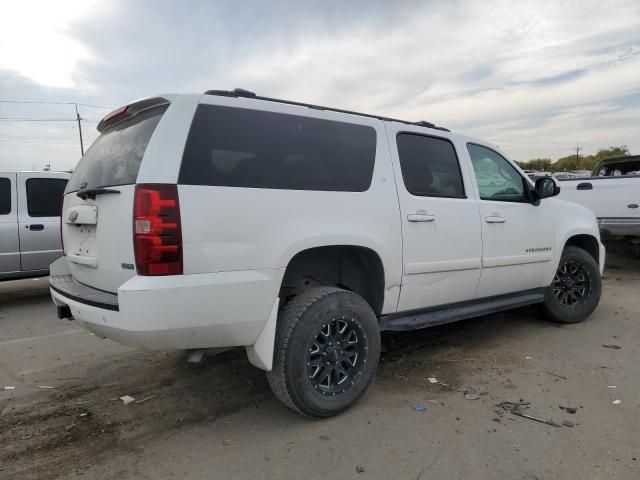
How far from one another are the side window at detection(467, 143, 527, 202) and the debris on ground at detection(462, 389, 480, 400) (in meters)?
1.64

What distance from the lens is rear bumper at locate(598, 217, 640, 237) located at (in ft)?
24.9

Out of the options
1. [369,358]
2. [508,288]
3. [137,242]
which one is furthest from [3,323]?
[508,288]

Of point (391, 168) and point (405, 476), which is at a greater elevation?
point (391, 168)

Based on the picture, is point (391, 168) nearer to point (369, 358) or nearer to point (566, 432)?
point (369, 358)

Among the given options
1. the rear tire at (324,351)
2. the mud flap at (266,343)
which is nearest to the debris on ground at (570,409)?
the rear tire at (324,351)

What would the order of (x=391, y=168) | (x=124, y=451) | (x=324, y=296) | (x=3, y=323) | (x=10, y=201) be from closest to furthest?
(x=124, y=451) < (x=324, y=296) < (x=391, y=168) < (x=3, y=323) < (x=10, y=201)

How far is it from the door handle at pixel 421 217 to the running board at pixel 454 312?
713 millimetres

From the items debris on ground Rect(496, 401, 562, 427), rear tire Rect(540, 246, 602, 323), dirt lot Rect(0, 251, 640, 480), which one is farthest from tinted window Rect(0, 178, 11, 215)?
rear tire Rect(540, 246, 602, 323)

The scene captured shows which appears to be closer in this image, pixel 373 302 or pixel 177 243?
pixel 177 243

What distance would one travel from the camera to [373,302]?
3.57 m

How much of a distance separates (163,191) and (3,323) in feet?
15.0

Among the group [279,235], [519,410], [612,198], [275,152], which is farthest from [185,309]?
[612,198]

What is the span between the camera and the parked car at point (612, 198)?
25.0ft

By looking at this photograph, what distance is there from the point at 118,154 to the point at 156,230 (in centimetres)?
84
